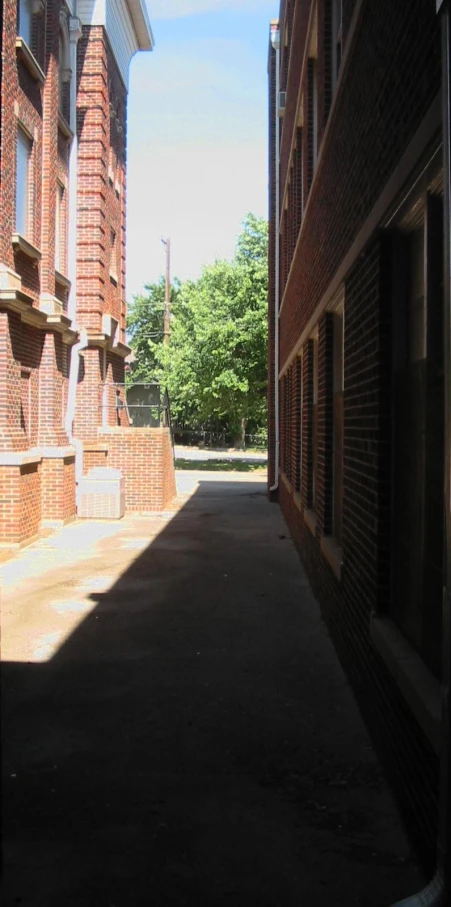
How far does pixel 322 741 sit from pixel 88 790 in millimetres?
1301

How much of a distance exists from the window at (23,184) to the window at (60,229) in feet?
7.36

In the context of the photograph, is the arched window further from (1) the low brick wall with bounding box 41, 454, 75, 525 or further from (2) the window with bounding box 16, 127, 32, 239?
(1) the low brick wall with bounding box 41, 454, 75, 525

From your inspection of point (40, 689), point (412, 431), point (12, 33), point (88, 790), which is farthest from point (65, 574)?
point (12, 33)

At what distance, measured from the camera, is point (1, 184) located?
1058 centimetres

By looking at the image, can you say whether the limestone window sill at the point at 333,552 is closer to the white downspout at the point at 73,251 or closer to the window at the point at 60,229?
the white downspout at the point at 73,251

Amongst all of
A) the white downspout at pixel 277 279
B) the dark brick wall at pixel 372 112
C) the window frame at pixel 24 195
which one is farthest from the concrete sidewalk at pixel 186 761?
the white downspout at pixel 277 279

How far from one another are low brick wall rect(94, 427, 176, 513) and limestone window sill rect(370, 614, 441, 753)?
1310cm

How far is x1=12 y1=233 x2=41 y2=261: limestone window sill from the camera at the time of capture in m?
11.5

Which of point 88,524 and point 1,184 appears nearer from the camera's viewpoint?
point 1,184

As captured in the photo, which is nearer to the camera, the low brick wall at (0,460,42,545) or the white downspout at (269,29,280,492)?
the low brick wall at (0,460,42,545)

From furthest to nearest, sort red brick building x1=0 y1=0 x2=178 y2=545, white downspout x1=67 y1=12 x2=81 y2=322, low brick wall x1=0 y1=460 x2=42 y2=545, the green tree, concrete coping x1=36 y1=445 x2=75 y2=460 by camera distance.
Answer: the green tree, white downspout x1=67 y1=12 x2=81 y2=322, concrete coping x1=36 y1=445 x2=75 y2=460, red brick building x1=0 y1=0 x2=178 y2=545, low brick wall x1=0 y1=460 x2=42 y2=545

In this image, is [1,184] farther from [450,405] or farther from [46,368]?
[450,405]

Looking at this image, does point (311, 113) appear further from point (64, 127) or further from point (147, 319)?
point (147, 319)

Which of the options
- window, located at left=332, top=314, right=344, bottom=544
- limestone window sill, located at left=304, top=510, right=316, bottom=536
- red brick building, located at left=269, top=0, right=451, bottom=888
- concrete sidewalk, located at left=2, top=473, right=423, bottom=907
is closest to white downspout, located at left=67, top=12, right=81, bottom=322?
limestone window sill, located at left=304, top=510, right=316, bottom=536
